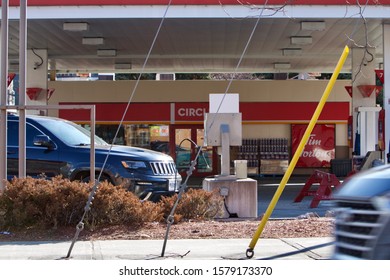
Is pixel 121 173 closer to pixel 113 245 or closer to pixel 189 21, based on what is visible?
pixel 113 245

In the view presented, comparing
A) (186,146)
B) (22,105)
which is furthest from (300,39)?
(22,105)

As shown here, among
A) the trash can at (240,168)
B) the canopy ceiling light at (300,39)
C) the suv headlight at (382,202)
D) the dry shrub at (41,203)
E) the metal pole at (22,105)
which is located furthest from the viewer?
the canopy ceiling light at (300,39)

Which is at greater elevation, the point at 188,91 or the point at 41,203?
the point at 188,91

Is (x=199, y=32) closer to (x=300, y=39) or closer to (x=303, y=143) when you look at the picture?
(x=300, y=39)

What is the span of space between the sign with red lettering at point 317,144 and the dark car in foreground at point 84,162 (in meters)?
16.3

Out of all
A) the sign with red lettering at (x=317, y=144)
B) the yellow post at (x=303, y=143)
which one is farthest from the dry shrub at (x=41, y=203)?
the sign with red lettering at (x=317, y=144)

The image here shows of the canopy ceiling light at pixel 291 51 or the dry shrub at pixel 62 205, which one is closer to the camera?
the dry shrub at pixel 62 205

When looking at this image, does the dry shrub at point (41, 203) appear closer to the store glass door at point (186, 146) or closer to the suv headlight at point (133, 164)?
the suv headlight at point (133, 164)

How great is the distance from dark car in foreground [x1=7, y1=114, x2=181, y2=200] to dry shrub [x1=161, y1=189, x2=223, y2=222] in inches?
24.0

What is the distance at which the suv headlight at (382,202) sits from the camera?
4.46 metres

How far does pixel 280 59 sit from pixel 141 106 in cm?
668

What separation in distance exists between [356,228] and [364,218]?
5.3 inches

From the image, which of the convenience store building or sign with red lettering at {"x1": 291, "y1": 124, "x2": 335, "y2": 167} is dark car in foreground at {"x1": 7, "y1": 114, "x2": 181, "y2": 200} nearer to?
the convenience store building

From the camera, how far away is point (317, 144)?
28.0 meters
